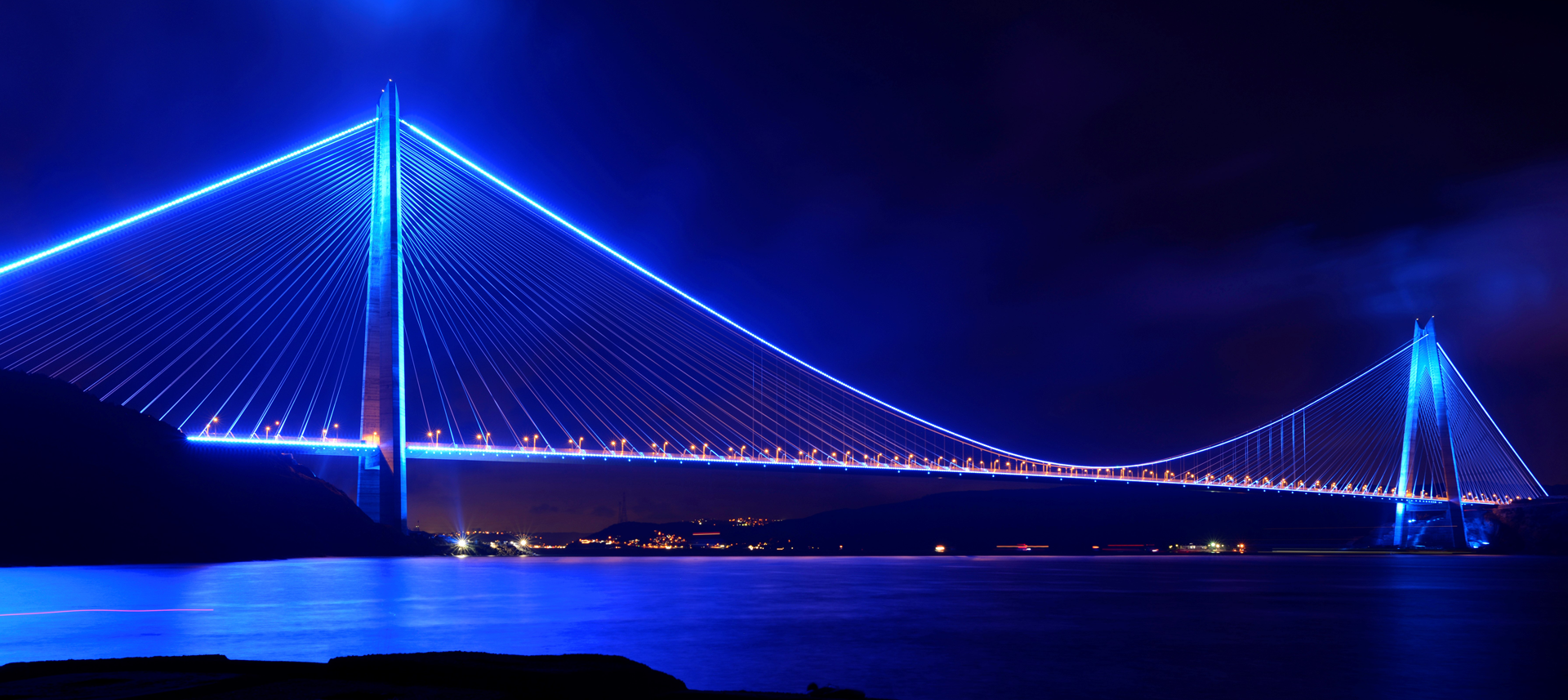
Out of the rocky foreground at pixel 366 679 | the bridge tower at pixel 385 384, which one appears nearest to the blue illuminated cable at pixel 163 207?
the bridge tower at pixel 385 384

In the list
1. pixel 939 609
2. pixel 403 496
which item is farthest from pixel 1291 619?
pixel 403 496

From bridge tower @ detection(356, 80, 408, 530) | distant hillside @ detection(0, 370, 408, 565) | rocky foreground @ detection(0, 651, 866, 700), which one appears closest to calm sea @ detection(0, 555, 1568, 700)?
rocky foreground @ detection(0, 651, 866, 700)

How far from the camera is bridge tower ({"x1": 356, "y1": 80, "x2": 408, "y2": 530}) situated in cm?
4097

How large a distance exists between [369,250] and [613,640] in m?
36.2

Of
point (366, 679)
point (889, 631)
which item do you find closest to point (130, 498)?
point (889, 631)

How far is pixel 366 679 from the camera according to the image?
202 inches

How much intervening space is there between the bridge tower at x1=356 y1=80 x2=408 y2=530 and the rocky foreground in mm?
37559

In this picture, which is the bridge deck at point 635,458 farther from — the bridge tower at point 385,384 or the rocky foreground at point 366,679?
the rocky foreground at point 366,679

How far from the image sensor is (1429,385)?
78.2 meters

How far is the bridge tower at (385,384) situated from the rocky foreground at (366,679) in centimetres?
3756

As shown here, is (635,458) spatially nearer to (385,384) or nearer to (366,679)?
(385,384)

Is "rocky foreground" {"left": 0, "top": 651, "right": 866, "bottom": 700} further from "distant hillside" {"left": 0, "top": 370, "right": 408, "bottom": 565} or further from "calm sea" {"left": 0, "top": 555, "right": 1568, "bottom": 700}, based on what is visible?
"distant hillside" {"left": 0, "top": 370, "right": 408, "bottom": 565}

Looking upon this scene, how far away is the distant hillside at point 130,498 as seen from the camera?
119ft

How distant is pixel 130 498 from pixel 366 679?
42359 mm
